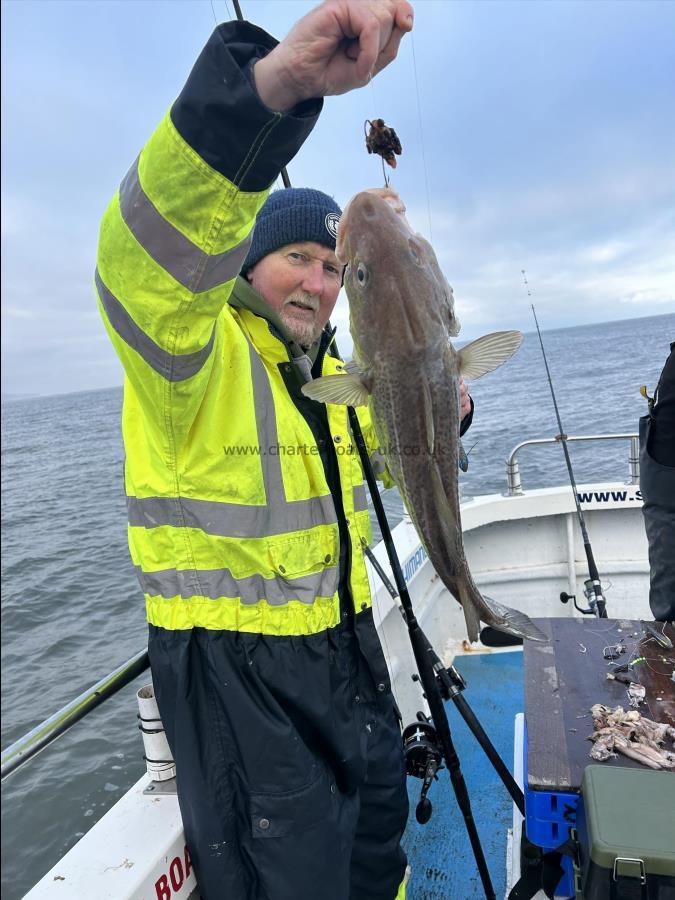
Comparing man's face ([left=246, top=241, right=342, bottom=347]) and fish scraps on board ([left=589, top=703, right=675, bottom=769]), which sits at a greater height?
man's face ([left=246, top=241, right=342, bottom=347])

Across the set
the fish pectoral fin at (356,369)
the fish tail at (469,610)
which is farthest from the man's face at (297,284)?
the fish tail at (469,610)

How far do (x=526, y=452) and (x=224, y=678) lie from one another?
15512 mm

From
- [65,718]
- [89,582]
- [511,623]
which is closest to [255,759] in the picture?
[65,718]

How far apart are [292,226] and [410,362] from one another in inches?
43.3

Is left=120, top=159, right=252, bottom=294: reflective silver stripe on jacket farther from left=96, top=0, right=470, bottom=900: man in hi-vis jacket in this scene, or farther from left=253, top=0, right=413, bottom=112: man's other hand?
left=253, top=0, right=413, bottom=112: man's other hand

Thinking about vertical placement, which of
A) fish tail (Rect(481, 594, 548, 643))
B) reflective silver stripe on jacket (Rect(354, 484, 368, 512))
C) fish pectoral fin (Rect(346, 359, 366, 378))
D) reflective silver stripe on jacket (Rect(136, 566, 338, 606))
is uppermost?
fish pectoral fin (Rect(346, 359, 366, 378))

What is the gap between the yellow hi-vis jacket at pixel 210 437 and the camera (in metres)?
1.45

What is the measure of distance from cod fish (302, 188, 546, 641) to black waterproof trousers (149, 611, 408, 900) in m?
0.65

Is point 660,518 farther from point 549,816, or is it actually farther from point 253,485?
point 253,485

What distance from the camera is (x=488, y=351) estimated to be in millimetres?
1795

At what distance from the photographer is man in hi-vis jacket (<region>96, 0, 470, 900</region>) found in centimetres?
137

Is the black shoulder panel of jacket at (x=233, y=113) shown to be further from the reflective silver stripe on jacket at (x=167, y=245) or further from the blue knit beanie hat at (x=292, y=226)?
the blue knit beanie hat at (x=292, y=226)

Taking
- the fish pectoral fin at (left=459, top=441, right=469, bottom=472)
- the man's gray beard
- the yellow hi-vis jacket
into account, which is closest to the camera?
the yellow hi-vis jacket

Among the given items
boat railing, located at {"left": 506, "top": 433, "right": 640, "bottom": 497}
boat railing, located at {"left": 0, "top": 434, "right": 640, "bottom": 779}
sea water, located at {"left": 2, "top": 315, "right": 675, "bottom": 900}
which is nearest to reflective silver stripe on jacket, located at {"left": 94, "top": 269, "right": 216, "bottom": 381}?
boat railing, located at {"left": 0, "top": 434, "right": 640, "bottom": 779}
